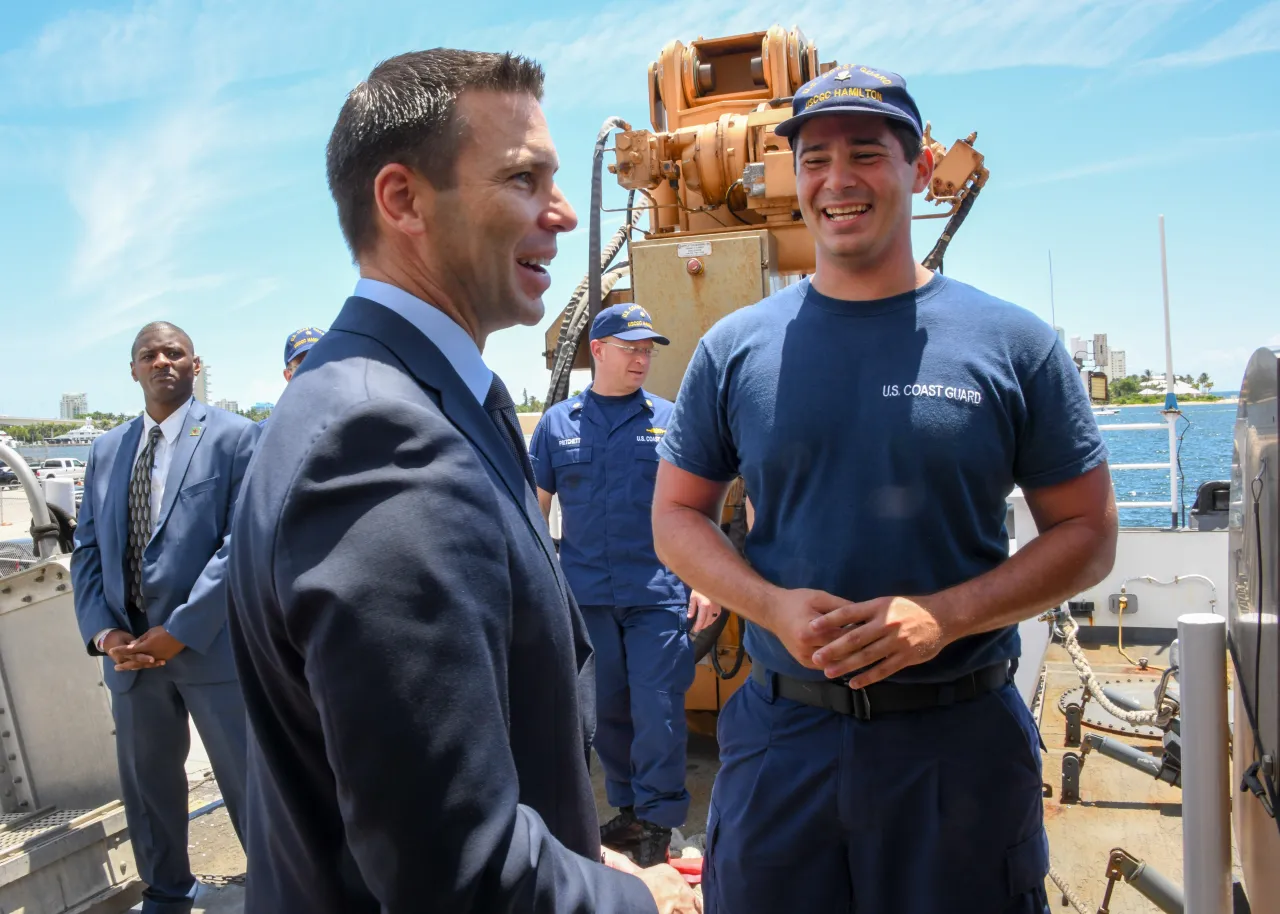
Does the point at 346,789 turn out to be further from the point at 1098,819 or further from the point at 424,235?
the point at 1098,819

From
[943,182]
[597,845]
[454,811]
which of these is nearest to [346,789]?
[454,811]

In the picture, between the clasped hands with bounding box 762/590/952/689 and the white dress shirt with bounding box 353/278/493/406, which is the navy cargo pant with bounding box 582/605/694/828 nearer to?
the clasped hands with bounding box 762/590/952/689

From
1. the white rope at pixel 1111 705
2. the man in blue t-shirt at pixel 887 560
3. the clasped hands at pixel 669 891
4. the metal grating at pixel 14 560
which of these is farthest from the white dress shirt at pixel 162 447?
the white rope at pixel 1111 705

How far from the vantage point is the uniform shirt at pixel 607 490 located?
409cm

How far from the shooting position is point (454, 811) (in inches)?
35.4

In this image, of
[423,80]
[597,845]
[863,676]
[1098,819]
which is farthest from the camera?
[1098,819]

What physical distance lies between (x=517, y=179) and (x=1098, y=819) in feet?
12.5

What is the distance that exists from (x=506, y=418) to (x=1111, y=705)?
3.82 meters

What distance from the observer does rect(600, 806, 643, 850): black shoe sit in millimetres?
3984

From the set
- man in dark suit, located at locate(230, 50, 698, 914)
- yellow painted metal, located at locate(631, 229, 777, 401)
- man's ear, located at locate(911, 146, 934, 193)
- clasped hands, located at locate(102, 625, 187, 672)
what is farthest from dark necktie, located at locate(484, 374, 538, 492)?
yellow painted metal, located at locate(631, 229, 777, 401)

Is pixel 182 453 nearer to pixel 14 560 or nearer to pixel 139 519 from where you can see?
pixel 139 519

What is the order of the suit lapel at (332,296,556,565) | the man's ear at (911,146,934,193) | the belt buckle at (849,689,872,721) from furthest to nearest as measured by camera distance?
the man's ear at (911,146,934,193), the belt buckle at (849,689,872,721), the suit lapel at (332,296,556,565)

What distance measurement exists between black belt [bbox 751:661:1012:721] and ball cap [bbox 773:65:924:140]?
115 centimetres

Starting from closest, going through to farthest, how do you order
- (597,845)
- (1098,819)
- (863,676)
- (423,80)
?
1. (423,80)
2. (597,845)
3. (863,676)
4. (1098,819)
